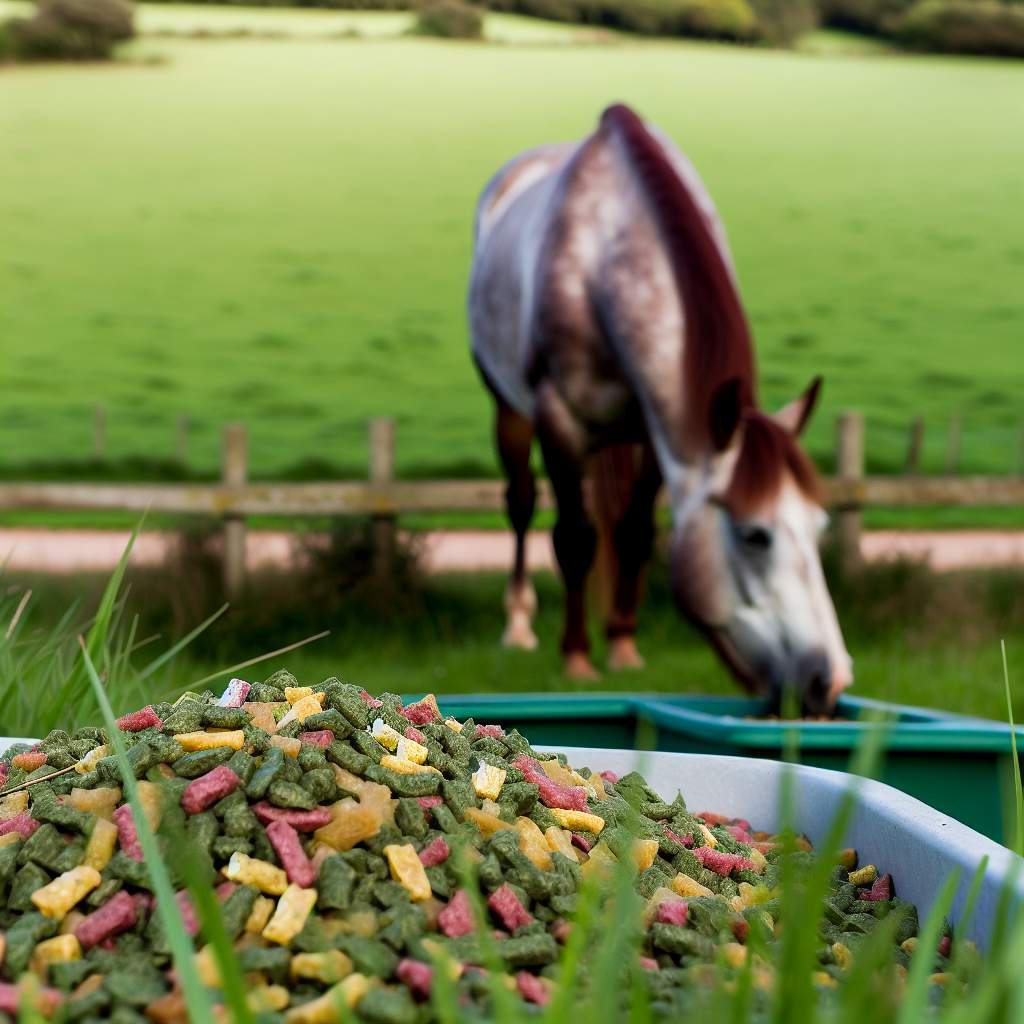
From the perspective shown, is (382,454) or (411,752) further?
(382,454)

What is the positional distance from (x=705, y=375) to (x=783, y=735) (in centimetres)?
166

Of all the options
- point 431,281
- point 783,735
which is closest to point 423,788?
point 783,735

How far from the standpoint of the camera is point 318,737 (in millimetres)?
1451

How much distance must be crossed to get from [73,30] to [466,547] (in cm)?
1266

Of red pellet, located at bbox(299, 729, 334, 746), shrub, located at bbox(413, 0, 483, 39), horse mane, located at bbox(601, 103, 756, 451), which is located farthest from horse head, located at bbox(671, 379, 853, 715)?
shrub, located at bbox(413, 0, 483, 39)

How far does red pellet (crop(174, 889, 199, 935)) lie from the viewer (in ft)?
3.66

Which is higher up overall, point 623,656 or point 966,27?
point 966,27

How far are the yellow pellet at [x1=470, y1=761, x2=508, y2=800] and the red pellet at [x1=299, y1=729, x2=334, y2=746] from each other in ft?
0.56

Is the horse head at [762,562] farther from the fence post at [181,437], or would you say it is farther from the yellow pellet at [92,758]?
the fence post at [181,437]

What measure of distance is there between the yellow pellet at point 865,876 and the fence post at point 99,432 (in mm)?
13401

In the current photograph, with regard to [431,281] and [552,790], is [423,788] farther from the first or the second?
[431,281]

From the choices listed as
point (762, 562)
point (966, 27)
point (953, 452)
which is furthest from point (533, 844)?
point (966, 27)

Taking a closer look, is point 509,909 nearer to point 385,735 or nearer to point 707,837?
point 385,735

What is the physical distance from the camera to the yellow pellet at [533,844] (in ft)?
4.48
